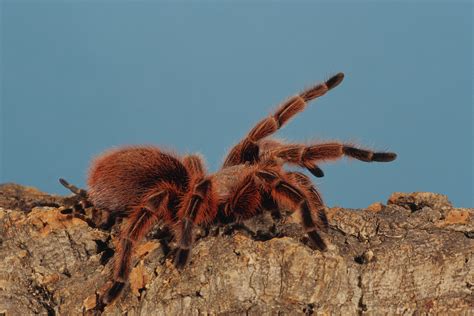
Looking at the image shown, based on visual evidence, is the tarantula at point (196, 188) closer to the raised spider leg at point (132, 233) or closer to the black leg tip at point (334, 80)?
the raised spider leg at point (132, 233)

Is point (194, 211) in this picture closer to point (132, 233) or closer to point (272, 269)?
point (132, 233)

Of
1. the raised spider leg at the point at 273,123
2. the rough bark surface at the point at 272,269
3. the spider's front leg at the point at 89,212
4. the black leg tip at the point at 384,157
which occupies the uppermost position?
the raised spider leg at the point at 273,123

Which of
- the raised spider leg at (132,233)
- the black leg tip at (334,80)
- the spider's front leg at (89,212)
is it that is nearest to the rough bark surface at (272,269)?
the raised spider leg at (132,233)

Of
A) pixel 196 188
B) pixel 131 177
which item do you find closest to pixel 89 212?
pixel 131 177

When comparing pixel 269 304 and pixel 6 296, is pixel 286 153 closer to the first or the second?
pixel 269 304

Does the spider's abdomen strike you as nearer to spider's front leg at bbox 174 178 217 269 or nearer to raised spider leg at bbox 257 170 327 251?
spider's front leg at bbox 174 178 217 269

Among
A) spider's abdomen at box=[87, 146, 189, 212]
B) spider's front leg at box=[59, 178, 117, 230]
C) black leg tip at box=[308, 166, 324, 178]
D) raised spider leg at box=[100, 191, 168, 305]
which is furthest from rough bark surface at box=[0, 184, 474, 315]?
black leg tip at box=[308, 166, 324, 178]

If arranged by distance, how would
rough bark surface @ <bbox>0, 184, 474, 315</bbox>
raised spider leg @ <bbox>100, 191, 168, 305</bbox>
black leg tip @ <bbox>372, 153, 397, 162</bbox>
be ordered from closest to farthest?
rough bark surface @ <bbox>0, 184, 474, 315</bbox> → raised spider leg @ <bbox>100, 191, 168, 305</bbox> → black leg tip @ <bbox>372, 153, 397, 162</bbox>

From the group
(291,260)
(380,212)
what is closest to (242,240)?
(291,260)
